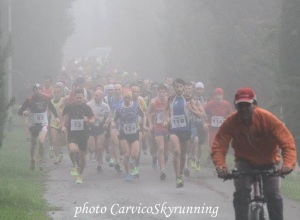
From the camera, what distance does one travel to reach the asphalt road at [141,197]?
46.9 ft

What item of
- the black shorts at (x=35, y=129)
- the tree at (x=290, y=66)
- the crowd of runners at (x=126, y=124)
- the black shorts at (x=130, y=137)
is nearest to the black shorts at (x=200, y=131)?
the crowd of runners at (x=126, y=124)

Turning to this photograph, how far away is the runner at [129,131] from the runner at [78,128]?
79cm

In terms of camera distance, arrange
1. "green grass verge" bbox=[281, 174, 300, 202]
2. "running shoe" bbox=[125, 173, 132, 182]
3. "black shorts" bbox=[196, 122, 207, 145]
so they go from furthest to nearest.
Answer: "black shorts" bbox=[196, 122, 207, 145] < "running shoe" bbox=[125, 173, 132, 182] < "green grass verge" bbox=[281, 174, 300, 202]

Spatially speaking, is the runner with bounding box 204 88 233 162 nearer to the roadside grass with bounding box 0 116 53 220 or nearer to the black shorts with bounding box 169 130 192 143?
the black shorts with bounding box 169 130 192 143

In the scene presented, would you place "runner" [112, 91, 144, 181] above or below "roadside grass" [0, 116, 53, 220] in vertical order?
above

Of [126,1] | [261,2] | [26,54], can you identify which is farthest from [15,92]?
[126,1]

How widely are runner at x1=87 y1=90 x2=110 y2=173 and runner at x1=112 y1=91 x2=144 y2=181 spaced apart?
1.43 m

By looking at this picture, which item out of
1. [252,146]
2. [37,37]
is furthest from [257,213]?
[37,37]

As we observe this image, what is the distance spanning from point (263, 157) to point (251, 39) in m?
16.9

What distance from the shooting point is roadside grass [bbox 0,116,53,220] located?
1415 cm

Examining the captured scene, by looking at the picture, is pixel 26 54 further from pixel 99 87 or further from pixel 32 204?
pixel 32 204

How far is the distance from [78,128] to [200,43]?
21.1 metres

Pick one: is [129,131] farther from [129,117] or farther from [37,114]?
[37,114]

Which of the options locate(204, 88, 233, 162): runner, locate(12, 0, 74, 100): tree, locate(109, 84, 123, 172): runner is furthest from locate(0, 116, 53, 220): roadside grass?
locate(12, 0, 74, 100): tree
